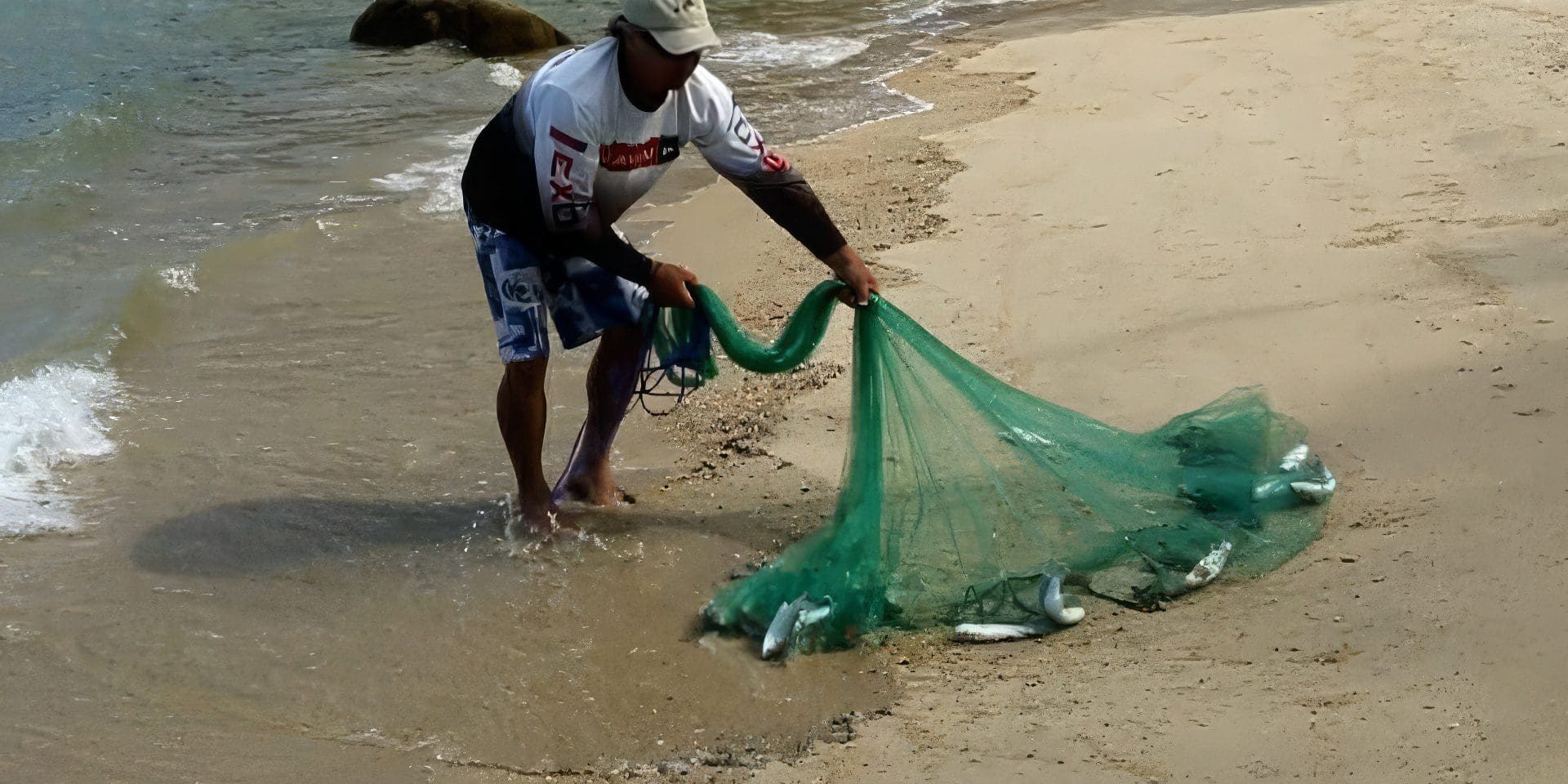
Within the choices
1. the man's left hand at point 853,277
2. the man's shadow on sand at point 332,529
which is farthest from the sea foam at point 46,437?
the man's left hand at point 853,277

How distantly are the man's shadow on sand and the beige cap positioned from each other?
153cm

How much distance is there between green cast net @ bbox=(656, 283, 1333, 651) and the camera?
359cm

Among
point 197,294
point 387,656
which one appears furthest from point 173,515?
point 197,294

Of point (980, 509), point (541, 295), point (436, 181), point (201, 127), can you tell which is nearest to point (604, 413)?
point (541, 295)

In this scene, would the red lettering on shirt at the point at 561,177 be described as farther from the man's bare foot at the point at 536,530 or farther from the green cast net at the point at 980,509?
the man's bare foot at the point at 536,530

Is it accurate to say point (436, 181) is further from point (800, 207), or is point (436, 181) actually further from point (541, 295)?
point (800, 207)

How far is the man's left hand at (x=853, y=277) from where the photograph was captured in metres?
3.78

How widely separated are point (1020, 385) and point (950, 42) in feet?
23.6

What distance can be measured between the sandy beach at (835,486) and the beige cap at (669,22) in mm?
1527

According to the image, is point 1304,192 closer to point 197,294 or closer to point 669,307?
point 669,307

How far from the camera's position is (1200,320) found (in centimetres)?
504

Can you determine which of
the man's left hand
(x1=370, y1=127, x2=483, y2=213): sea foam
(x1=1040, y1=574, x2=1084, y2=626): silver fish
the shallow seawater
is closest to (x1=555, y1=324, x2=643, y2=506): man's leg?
the shallow seawater

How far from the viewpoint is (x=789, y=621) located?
11.6 feet

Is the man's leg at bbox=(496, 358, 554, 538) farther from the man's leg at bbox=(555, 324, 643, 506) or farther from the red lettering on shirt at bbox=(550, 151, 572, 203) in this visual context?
the red lettering on shirt at bbox=(550, 151, 572, 203)
